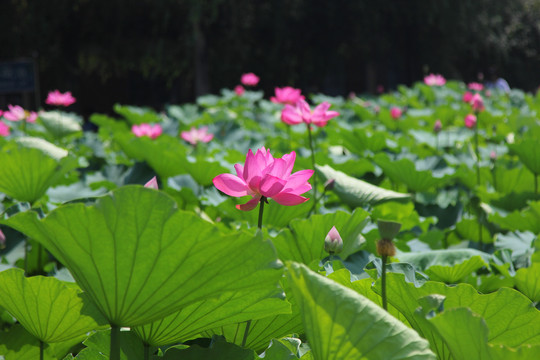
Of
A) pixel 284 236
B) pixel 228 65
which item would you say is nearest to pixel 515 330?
pixel 284 236

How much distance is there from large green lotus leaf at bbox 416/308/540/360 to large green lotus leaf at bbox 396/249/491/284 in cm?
52

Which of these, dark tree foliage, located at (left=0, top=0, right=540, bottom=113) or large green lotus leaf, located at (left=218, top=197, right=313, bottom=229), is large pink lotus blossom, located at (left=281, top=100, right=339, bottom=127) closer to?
large green lotus leaf, located at (left=218, top=197, right=313, bottom=229)

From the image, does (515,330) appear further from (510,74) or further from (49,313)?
(510,74)

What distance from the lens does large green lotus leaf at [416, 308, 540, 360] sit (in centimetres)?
57

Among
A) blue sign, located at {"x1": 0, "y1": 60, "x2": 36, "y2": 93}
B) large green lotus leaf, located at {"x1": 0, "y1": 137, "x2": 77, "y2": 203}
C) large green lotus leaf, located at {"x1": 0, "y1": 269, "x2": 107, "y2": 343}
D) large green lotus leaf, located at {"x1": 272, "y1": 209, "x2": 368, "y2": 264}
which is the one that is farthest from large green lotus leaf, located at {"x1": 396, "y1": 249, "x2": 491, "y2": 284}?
blue sign, located at {"x1": 0, "y1": 60, "x2": 36, "y2": 93}

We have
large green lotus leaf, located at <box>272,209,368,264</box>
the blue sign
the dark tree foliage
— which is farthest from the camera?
the dark tree foliage

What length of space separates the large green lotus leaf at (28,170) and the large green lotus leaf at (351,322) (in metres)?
0.93

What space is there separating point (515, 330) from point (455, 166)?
1620mm

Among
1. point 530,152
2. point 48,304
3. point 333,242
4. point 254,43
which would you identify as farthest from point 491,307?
point 254,43

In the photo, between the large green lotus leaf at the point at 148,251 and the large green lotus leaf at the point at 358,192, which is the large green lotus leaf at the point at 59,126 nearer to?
the large green lotus leaf at the point at 358,192

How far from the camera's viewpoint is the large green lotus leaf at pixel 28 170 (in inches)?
52.5

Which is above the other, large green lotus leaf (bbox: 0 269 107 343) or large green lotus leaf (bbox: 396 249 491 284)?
Answer: large green lotus leaf (bbox: 0 269 107 343)

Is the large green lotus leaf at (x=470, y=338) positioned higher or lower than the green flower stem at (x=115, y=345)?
higher

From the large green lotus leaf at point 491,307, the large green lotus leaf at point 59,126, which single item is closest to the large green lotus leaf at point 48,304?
the large green lotus leaf at point 491,307
